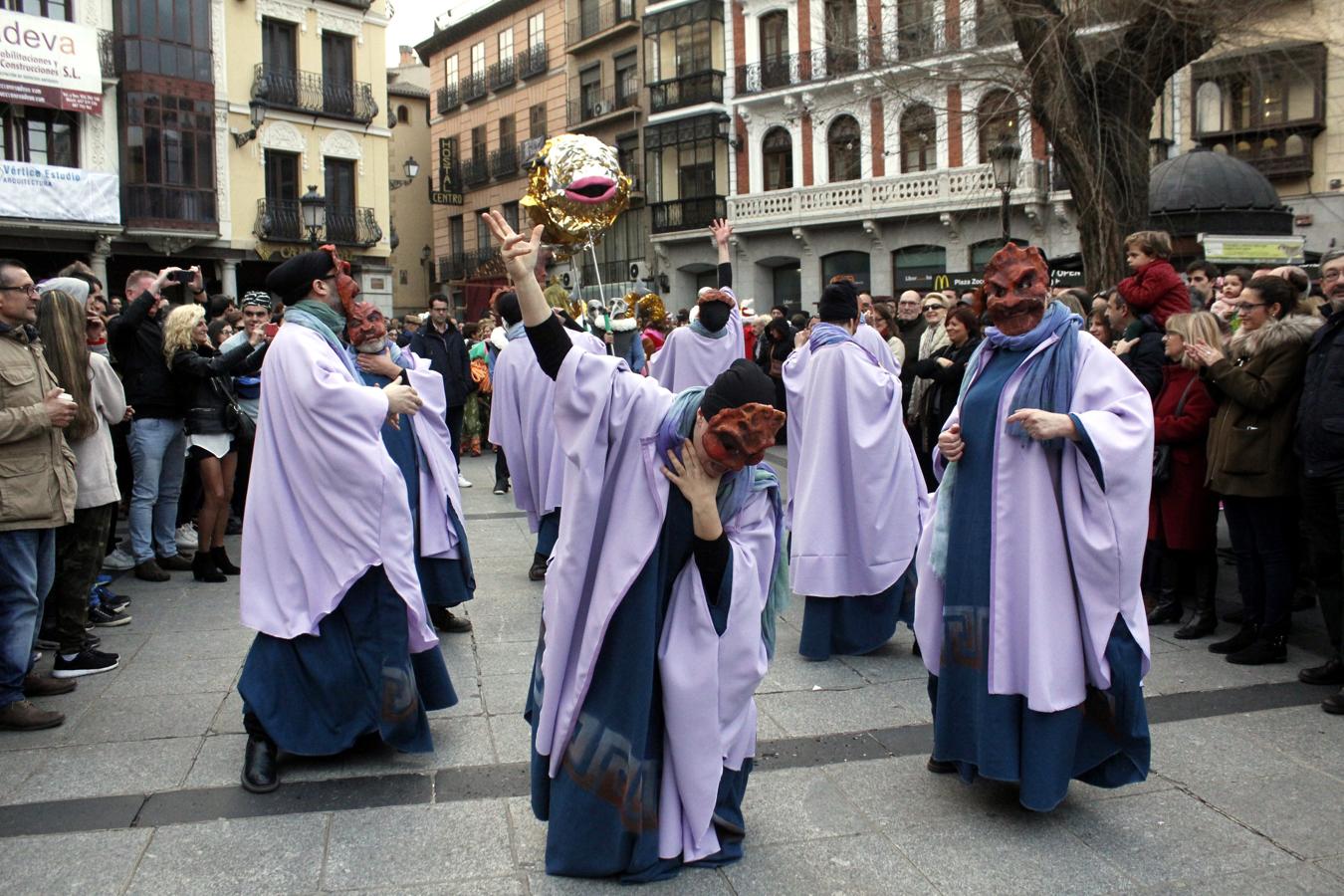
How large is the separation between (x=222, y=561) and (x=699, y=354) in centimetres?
364

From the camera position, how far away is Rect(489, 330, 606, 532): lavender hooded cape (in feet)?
23.5

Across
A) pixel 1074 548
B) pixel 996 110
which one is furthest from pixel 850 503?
pixel 996 110

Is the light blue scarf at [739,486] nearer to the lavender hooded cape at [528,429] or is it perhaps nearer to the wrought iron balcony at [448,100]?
the lavender hooded cape at [528,429]

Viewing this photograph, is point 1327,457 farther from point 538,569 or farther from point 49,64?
point 49,64

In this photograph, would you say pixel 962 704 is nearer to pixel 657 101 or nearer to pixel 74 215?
pixel 74 215

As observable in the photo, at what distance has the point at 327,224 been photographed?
30000 millimetres

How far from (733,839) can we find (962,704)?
0.95 meters

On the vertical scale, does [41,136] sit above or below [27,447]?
above

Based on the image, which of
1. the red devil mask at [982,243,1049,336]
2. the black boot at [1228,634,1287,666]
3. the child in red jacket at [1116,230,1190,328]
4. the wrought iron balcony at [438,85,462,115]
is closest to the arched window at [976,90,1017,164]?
the child in red jacket at [1116,230,1190,328]

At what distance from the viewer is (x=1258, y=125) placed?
22.6m

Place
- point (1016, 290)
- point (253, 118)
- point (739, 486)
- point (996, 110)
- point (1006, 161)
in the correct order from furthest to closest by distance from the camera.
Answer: point (253, 118) < point (1006, 161) < point (996, 110) < point (1016, 290) < point (739, 486)

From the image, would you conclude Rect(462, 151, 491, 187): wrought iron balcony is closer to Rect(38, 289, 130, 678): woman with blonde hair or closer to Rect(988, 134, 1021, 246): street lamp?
Rect(988, 134, 1021, 246): street lamp

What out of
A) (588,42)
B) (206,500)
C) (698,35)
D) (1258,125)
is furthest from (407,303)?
(206,500)

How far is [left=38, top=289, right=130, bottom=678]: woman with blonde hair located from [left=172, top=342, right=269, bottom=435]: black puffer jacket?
5.92ft
